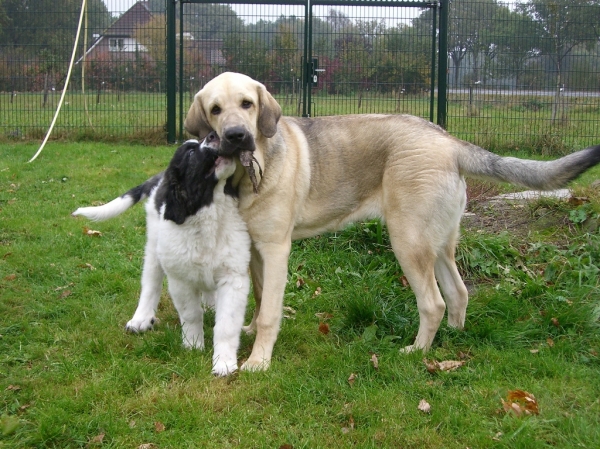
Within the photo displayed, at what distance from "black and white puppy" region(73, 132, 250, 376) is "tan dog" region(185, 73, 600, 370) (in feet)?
0.41

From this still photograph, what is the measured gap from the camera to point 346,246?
5742 millimetres

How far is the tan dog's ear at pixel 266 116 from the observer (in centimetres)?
415

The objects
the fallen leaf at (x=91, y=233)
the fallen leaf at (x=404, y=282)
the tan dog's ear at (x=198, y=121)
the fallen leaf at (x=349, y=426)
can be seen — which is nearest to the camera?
the fallen leaf at (x=349, y=426)

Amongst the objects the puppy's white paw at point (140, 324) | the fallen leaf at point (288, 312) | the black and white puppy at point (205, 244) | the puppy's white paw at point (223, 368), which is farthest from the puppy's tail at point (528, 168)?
the puppy's white paw at point (140, 324)

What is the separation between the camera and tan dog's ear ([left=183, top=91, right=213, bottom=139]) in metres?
4.21

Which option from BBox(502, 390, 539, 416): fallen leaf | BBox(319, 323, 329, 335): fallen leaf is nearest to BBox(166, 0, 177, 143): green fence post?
BBox(319, 323, 329, 335): fallen leaf

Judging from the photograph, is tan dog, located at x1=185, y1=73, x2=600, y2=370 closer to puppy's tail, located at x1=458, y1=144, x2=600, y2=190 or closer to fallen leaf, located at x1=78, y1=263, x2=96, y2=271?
puppy's tail, located at x1=458, y1=144, x2=600, y2=190

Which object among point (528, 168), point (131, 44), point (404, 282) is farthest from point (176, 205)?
point (131, 44)

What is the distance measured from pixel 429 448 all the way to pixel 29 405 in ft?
6.92

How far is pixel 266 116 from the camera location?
164 inches

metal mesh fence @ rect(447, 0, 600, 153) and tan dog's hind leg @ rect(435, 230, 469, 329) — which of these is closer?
tan dog's hind leg @ rect(435, 230, 469, 329)

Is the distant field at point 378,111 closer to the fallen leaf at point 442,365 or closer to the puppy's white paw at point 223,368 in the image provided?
the fallen leaf at point 442,365

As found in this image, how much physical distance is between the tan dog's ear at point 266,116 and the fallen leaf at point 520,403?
2.18 m

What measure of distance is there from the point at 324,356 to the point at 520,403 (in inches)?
48.2
